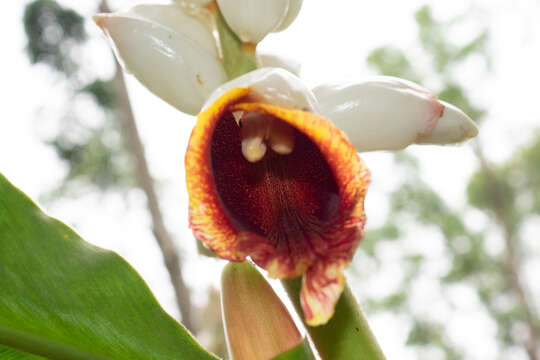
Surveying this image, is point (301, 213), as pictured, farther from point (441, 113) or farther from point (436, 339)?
point (436, 339)

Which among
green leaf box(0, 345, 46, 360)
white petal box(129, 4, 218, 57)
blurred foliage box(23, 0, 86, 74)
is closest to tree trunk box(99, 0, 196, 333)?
green leaf box(0, 345, 46, 360)

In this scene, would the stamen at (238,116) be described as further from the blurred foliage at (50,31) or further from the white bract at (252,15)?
the blurred foliage at (50,31)

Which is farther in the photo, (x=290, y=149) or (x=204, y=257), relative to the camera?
(x=204, y=257)

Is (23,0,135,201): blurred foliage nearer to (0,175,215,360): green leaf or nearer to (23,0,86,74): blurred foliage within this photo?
(23,0,86,74): blurred foliage

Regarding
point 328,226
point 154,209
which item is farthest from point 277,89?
point 154,209

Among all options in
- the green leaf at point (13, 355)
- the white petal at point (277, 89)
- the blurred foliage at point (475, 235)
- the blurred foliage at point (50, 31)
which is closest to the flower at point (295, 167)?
the white petal at point (277, 89)

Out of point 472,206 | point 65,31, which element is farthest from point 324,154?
point 472,206
